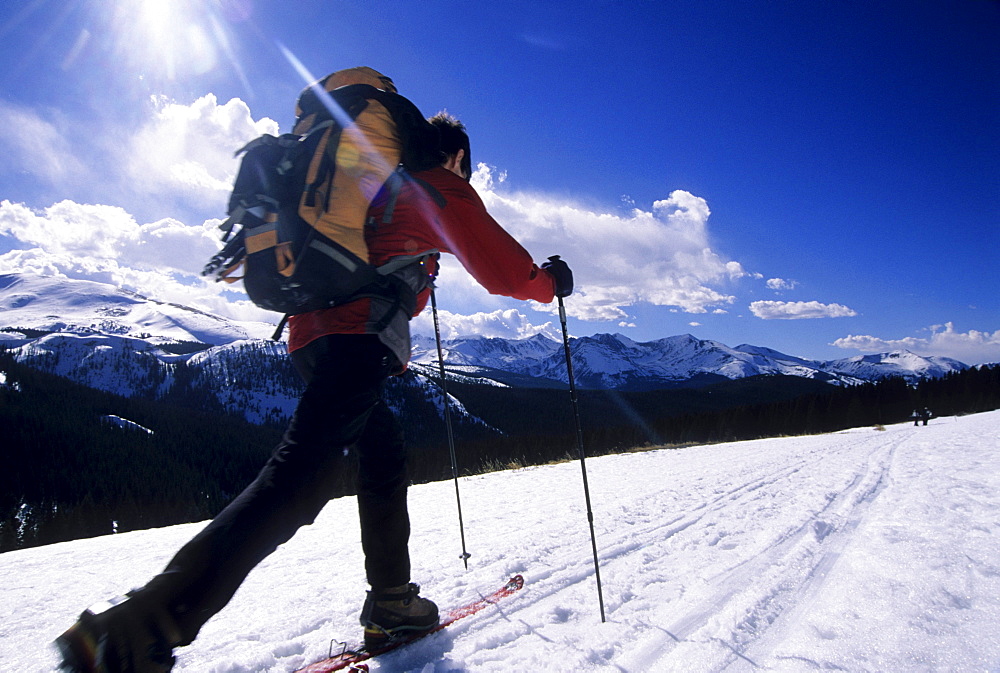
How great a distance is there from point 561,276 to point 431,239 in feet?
2.57

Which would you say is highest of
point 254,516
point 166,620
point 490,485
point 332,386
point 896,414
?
point 332,386

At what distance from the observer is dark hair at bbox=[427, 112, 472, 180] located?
2156mm

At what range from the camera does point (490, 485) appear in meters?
6.44

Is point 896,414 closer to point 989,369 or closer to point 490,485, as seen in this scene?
point 989,369

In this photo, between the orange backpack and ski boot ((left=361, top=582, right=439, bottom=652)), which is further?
ski boot ((left=361, top=582, right=439, bottom=652))

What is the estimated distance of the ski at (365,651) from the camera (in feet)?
5.66

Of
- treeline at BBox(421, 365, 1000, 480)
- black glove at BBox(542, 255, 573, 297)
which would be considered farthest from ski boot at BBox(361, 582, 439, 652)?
treeline at BBox(421, 365, 1000, 480)

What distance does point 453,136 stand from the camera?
7.18 ft

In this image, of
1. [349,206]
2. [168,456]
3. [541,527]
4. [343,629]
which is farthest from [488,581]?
[168,456]

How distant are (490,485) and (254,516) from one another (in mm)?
5346

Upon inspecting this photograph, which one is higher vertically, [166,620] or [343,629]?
[166,620]

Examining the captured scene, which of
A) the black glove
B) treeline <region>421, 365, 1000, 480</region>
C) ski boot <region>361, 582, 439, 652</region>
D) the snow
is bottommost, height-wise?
treeline <region>421, 365, 1000, 480</region>

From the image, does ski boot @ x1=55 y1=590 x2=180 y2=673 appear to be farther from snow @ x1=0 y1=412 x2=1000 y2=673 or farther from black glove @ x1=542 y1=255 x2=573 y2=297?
black glove @ x1=542 y1=255 x2=573 y2=297

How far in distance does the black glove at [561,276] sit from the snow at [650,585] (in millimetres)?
1478
